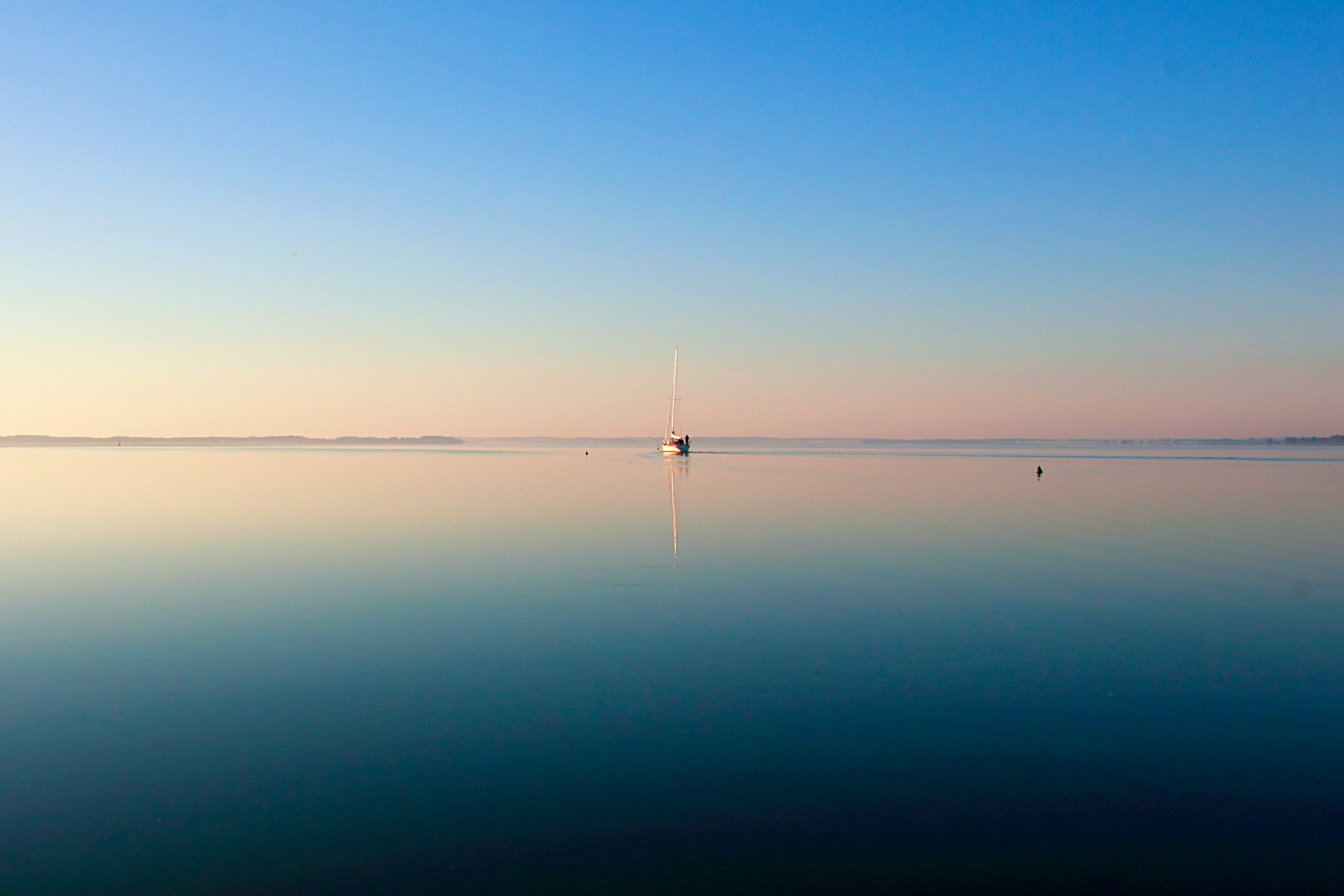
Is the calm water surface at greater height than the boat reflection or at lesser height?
lesser

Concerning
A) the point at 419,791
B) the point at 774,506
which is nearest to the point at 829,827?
the point at 419,791

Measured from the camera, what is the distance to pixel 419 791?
25.1 ft

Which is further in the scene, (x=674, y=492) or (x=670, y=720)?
(x=674, y=492)

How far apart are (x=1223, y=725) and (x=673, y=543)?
1613 cm

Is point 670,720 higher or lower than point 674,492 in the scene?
lower

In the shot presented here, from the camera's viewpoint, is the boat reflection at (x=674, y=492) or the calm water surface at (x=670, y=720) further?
the boat reflection at (x=674, y=492)

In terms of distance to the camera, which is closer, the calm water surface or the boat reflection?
the calm water surface

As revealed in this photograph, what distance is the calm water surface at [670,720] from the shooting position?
6520 millimetres

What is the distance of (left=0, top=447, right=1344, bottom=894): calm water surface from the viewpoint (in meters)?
6.52

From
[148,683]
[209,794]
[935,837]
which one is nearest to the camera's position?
[935,837]

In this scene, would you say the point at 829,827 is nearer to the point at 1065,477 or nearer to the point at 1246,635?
the point at 1246,635

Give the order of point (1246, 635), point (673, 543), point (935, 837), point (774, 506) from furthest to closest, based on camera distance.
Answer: point (774, 506)
point (673, 543)
point (1246, 635)
point (935, 837)

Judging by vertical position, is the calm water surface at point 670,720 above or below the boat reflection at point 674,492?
below

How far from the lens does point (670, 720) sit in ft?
31.5
